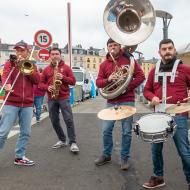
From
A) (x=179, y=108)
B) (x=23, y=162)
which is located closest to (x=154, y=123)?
(x=179, y=108)

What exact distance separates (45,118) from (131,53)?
784 centimetres

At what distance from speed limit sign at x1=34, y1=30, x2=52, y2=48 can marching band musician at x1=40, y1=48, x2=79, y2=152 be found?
673 centimetres

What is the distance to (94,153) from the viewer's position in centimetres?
765

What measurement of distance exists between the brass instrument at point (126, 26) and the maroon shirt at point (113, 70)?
0.36 feet

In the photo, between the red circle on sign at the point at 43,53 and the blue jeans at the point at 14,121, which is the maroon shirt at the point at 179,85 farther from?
the red circle on sign at the point at 43,53

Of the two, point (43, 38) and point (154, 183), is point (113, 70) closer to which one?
point (154, 183)

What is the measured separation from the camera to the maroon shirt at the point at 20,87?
6445mm

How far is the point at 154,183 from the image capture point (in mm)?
5418

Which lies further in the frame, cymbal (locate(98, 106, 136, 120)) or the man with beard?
cymbal (locate(98, 106, 136, 120))

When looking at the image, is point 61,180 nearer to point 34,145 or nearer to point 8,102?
point 8,102

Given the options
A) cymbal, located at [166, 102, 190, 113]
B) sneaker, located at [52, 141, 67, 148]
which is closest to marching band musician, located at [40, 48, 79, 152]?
sneaker, located at [52, 141, 67, 148]

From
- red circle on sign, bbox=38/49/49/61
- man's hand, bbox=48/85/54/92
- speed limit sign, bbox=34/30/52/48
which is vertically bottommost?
man's hand, bbox=48/85/54/92

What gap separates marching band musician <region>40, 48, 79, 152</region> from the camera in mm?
7664

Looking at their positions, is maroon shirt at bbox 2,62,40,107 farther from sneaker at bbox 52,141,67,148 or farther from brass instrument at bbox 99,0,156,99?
sneaker at bbox 52,141,67,148
